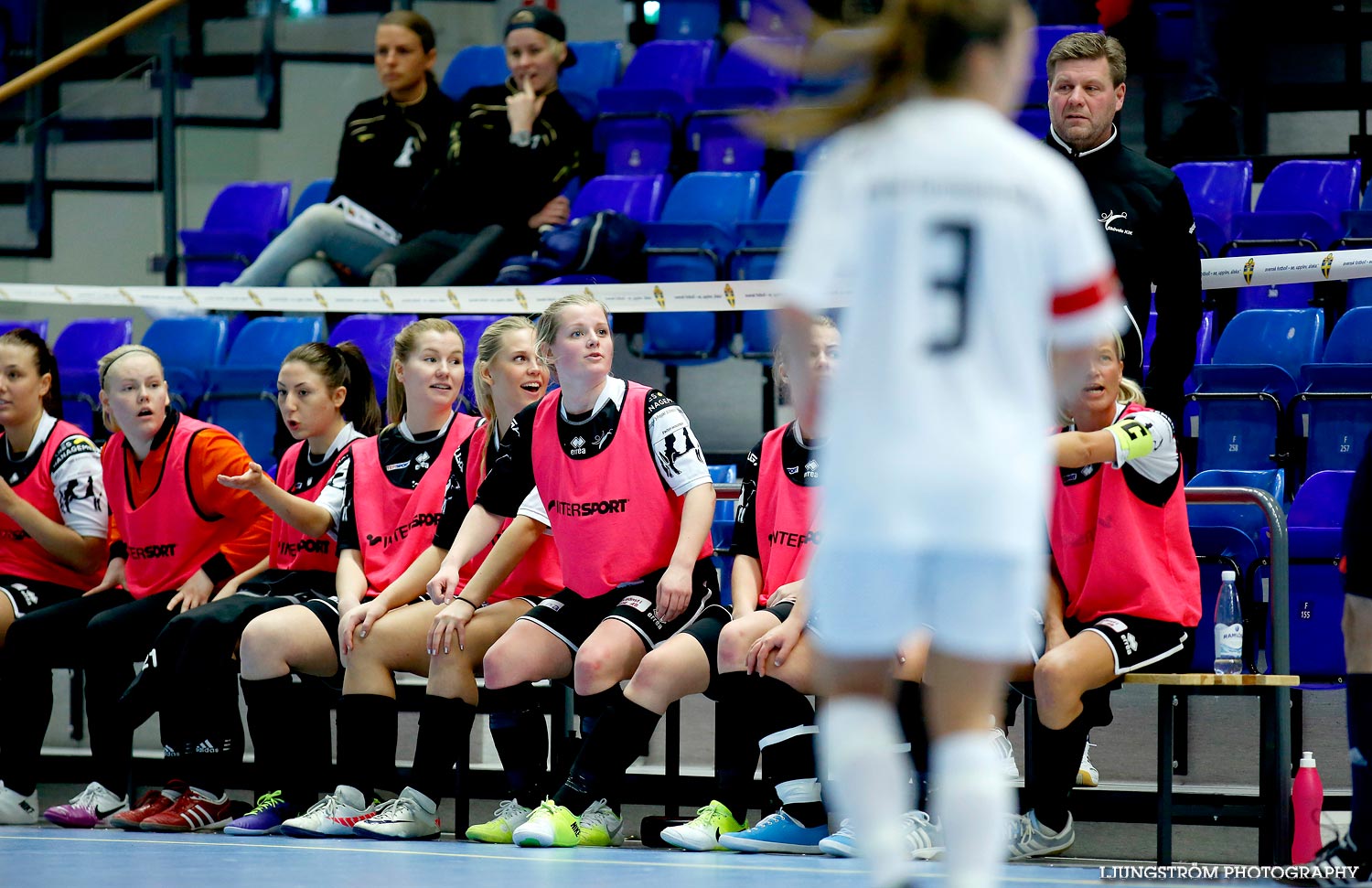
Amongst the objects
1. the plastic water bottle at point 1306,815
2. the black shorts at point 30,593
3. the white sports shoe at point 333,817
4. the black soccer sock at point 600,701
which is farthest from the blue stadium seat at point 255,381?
the plastic water bottle at point 1306,815

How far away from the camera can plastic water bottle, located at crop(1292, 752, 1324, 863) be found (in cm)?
387

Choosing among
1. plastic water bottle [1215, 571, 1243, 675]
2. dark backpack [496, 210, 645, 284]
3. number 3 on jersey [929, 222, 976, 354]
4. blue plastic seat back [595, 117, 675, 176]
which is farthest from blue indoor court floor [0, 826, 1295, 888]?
blue plastic seat back [595, 117, 675, 176]

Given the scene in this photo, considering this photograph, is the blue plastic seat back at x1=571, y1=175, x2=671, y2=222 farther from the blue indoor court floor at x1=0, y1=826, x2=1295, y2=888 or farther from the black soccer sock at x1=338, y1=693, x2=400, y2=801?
the blue indoor court floor at x1=0, y1=826, x2=1295, y2=888

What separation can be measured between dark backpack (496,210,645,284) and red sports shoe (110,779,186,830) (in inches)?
118

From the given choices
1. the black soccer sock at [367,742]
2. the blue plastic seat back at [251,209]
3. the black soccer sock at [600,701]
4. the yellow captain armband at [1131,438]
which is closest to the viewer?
the yellow captain armband at [1131,438]

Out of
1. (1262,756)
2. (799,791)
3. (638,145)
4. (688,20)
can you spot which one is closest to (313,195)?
(638,145)

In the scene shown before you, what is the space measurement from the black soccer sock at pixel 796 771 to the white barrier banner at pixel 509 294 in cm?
164

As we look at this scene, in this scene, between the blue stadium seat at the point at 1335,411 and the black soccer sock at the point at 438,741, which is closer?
the black soccer sock at the point at 438,741

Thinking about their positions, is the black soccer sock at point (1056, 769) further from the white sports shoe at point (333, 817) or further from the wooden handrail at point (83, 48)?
the wooden handrail at point (83, 48)

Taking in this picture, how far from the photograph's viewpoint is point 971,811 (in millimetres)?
2074

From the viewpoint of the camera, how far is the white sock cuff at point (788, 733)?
163 inches

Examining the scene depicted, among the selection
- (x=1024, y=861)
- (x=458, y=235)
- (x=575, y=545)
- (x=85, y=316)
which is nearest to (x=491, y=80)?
(x=458, y=235)

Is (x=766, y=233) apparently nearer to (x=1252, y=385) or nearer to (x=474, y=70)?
(x=1252, y=385)

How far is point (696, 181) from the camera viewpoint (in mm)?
7527
